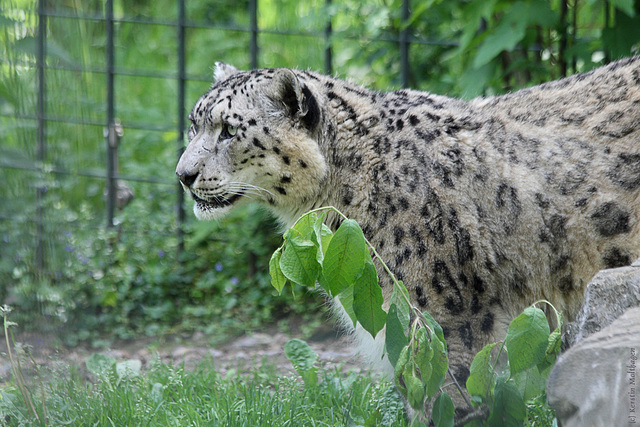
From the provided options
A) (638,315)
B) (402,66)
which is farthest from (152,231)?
(638,315)

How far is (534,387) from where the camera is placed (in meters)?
2.83

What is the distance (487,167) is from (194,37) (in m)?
8.65

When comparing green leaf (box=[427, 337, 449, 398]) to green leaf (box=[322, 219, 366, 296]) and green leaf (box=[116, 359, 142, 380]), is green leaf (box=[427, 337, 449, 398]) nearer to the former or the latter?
green leaf (box=[322, 219, 366, 296])

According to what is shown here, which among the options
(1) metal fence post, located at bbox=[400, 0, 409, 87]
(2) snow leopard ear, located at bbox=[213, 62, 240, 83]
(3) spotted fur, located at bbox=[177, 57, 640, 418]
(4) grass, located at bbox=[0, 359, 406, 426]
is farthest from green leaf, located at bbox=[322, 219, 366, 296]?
(1) metal fence post, located at bbox=[400, 0, 409, 87]

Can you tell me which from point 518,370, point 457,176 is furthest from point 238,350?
point 518,370

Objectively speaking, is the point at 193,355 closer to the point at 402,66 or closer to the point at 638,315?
the point at 402,66

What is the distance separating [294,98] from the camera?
3895mm

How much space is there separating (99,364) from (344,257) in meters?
2.63

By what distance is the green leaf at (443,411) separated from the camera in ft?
9.41

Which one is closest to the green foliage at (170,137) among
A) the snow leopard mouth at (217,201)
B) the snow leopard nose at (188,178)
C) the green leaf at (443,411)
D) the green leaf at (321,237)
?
the green leaf at (321,237)

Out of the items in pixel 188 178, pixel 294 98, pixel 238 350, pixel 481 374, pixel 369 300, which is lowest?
pixel 238 350

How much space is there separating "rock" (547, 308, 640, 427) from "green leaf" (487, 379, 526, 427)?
1.54ft

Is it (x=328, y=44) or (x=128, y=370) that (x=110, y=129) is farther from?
(x=128, y=370)

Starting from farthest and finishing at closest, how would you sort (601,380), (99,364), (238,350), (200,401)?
(238,350)
(99,364)
(200,401)
(601,380)
